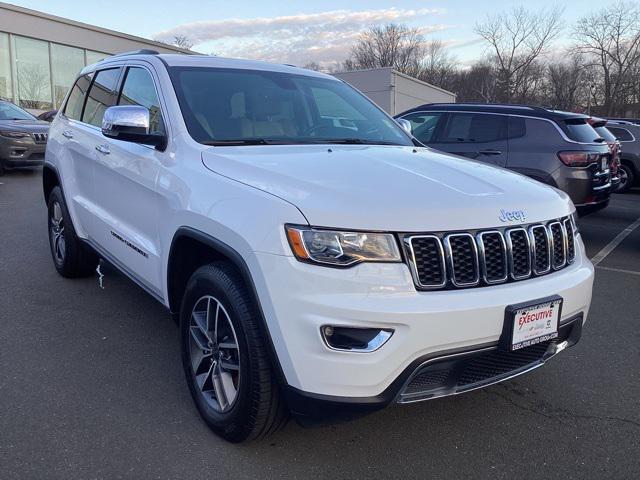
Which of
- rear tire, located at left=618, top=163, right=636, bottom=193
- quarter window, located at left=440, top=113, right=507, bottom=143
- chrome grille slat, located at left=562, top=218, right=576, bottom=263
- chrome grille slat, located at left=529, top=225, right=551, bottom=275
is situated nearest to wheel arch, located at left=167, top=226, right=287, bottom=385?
chrome grille slat, located at left=529, top=225, right=551, bottom=275

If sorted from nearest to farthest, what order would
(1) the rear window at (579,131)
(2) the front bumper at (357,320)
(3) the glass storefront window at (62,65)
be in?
(2) the front bumper at (357,320), (1) the rear window at (579,131), (3) the glass storefront window at (62,65)

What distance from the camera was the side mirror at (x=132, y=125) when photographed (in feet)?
10.2

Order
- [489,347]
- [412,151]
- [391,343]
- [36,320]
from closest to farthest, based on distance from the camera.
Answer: [391,343] < [489,347] < [412,151] < [36,320]

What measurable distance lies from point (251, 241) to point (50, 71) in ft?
83.8

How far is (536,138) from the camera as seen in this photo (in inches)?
295

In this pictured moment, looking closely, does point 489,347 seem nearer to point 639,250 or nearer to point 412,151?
point 412,151

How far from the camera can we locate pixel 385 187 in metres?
2.48

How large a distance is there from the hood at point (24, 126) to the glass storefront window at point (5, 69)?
11.3 meters

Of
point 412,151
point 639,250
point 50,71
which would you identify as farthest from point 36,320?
point 50,71

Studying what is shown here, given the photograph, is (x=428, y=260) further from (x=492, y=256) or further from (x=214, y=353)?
(x=214, y=353)

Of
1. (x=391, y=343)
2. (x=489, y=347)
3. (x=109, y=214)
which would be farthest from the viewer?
(x=109, y=214)

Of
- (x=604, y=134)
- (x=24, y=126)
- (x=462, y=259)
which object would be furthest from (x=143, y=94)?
(x=24, y=126)

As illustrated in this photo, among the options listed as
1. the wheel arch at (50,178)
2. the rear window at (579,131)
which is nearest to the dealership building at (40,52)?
the wheel arch at (50,178)

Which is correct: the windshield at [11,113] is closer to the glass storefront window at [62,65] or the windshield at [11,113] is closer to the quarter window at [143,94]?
the quarter window at [143,94]
